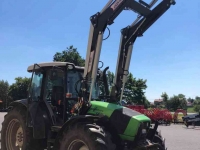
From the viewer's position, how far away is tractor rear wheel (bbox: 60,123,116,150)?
4961 millimetres

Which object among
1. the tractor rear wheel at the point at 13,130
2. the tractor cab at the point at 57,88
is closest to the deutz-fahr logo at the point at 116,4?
the tractor cab at the point at 57,88

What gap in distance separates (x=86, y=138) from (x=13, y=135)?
11.1 feet

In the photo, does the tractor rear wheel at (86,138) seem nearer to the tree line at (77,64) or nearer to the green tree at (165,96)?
the tree line at (77,64)

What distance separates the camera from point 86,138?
5.20m

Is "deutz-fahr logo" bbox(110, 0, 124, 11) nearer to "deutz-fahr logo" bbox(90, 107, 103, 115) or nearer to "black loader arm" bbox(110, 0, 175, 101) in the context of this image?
"black loader arm" bbox(110, 0, 175, 101)

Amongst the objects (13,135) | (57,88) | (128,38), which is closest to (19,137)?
(13,135)

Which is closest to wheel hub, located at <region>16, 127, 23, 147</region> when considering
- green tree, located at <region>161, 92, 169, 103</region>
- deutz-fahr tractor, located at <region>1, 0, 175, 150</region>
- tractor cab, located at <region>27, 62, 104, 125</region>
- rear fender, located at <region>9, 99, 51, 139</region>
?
deutz-fahr tractor, located at <region>1, 0, 175, 150</region>

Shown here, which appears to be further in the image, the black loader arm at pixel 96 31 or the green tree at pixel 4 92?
the green tree at pixel 4 92

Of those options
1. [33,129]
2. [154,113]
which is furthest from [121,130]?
[154,113]

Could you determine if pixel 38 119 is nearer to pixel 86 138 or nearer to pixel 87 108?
pixel 87 108

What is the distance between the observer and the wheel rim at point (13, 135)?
7.59 m

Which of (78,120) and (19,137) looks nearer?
(78,120)

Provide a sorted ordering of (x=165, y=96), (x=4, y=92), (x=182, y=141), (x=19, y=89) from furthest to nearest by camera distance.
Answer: (x=165, y=96) → (x=4, y=92) → (x=19, y=89) → (x=182, y=141)

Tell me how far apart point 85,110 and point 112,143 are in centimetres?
122
